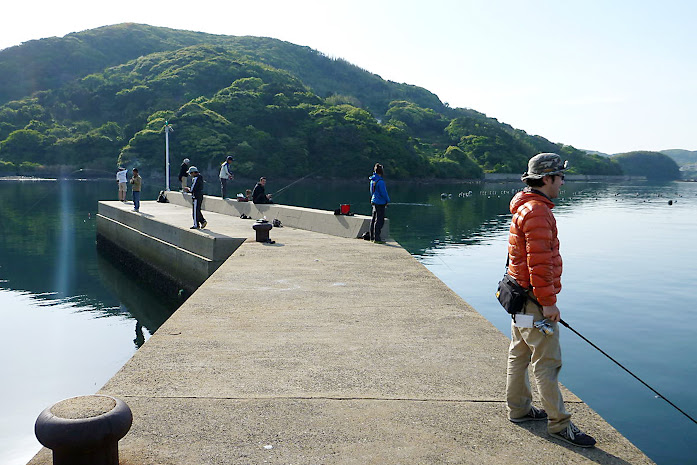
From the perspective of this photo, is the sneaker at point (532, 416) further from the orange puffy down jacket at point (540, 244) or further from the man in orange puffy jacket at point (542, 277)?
the orange puffy down jacket at point (540, 244)

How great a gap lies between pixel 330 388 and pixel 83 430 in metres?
2.23

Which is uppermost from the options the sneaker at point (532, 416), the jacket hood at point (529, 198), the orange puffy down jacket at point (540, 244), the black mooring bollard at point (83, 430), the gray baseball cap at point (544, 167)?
the gray baseball cap at point (544, 167)

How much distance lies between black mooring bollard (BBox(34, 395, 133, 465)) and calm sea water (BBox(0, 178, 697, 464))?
4.26 m

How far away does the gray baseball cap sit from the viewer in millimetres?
4082

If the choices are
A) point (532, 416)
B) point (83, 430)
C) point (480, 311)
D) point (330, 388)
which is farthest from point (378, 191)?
point (83, 430)

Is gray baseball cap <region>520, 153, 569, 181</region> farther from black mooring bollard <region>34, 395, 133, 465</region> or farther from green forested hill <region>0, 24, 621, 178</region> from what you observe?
green forested hill <region>0, 24, 621, 178</region>

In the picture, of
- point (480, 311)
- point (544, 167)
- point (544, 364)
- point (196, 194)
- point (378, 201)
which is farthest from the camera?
point (196, 194)

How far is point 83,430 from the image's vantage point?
319cm

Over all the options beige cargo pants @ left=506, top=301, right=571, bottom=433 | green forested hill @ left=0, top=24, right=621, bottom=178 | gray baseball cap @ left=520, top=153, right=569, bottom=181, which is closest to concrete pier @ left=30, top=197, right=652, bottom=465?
beige cargo pants @ left=506, top=301, right=571, bottom=433

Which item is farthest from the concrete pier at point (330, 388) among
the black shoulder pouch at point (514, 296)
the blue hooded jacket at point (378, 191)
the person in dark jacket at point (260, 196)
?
the person in dark jacket at point (260, 196)

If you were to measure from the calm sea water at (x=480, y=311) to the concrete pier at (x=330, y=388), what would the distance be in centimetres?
292

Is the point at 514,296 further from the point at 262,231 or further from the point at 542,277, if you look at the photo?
the point at 262,231

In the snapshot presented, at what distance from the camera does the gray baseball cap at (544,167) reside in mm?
4082

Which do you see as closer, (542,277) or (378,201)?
(542,277)
